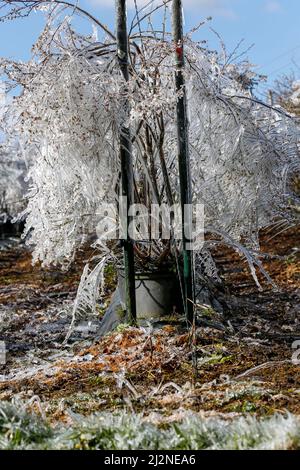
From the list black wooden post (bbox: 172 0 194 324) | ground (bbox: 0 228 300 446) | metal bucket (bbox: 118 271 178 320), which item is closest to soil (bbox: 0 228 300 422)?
ground (bbox: 0 228 300 446)

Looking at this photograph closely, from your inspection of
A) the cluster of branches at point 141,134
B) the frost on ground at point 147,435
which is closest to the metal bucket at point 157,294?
the cluster of branches at point 141,134

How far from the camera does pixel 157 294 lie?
23.0ft

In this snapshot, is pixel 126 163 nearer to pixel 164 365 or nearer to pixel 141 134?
pixel 141 134

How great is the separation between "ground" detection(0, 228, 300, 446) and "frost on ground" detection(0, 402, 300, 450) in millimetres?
380

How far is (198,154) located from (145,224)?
2.69 ft

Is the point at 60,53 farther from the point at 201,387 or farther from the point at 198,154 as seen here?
the point at 201,387

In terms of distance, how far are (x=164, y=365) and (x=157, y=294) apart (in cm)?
157

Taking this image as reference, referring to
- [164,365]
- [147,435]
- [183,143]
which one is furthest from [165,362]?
[147,435]

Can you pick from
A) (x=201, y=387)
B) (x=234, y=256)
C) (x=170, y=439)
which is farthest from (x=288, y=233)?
(x=170, y=439)

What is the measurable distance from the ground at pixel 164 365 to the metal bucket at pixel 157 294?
32cm

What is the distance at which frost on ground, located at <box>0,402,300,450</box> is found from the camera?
10.4 feet

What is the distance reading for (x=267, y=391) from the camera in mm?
4527

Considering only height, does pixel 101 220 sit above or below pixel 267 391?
above

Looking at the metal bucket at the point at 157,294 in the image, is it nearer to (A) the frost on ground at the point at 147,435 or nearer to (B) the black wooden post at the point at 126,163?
(B) the black wooden post at the point at 126,163
